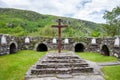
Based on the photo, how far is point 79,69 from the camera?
9.52 metres

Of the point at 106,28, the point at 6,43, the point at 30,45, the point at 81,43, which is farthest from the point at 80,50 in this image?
the point at 106,28

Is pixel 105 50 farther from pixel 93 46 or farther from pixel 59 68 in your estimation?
pixel 59 68

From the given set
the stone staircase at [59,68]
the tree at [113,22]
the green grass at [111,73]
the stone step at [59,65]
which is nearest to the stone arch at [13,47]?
the stone staircase at [59,68]

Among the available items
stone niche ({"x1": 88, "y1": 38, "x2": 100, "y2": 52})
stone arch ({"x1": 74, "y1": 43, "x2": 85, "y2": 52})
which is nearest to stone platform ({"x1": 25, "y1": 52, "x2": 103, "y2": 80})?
stone niche ({"x1": 88, "y1": 38, "x2": 100, "y2": 52})

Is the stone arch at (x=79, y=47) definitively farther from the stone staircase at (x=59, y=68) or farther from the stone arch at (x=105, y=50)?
the stone staircase at (x=59, y=68)

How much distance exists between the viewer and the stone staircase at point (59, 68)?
9062 mm

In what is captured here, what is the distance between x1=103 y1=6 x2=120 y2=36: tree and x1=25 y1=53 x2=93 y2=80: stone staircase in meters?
18.9

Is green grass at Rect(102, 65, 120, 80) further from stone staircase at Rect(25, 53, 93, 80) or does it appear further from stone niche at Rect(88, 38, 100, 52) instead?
stone niche at Rect(88, 38, 100, 52)

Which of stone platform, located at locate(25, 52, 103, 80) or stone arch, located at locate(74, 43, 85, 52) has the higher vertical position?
stone arch, located at locate(74, 43, 85, 52)

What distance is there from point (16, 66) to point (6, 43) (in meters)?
5.41

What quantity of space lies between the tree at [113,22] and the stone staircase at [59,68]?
1895 centimetres

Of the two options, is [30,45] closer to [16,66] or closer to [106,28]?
[16,66]

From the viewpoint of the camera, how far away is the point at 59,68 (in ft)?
31.7

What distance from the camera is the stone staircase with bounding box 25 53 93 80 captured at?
9.06 meters
